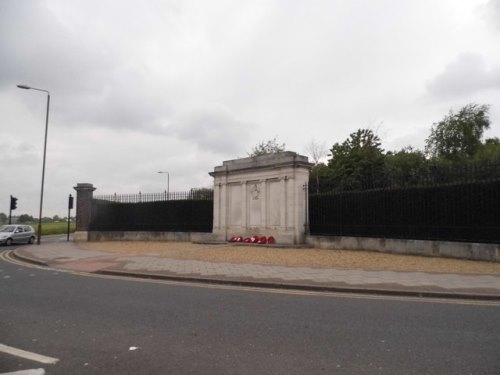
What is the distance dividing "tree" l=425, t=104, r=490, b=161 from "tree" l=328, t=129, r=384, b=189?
7409 millimetres

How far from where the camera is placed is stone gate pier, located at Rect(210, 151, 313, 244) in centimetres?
1927

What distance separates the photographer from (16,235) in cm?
2762

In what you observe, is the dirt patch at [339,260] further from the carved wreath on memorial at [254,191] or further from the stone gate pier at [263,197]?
the carved wreath on memorial at [254,191]

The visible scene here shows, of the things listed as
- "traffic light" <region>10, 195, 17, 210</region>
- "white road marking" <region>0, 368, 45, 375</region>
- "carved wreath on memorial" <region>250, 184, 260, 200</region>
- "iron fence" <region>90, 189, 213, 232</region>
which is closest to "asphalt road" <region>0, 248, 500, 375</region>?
"white road marking" <region>0, 368, 45, 375</region>

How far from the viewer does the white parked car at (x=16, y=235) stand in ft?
88.1

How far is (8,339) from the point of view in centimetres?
533

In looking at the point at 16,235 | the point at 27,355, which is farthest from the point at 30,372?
the point at 16,235

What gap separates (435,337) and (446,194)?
10.4 m

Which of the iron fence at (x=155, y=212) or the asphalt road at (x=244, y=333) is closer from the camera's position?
the asphalt road at (x=244, y=333)

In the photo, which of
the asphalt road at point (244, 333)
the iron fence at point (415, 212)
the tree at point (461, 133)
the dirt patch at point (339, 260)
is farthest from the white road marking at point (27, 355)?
the tree at point (461, 133)

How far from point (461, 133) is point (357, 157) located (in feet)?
46.7

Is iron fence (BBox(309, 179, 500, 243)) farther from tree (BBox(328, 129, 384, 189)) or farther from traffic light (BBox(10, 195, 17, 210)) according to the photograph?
traffic light (BBox(10, 195, 17, 210))

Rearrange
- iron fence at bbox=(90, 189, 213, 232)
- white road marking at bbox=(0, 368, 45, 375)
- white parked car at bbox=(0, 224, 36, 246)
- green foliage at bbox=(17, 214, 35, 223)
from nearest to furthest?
white road marking at bbox=(0, 368, 45, 375) → iron fence at bbox=(90, 189, 213, 232) → white parked car at bbox=(0, 224, 36, 246) → green foliage at bbox=(17, 214, 35, 223)

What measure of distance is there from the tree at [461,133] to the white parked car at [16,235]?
35988mm
